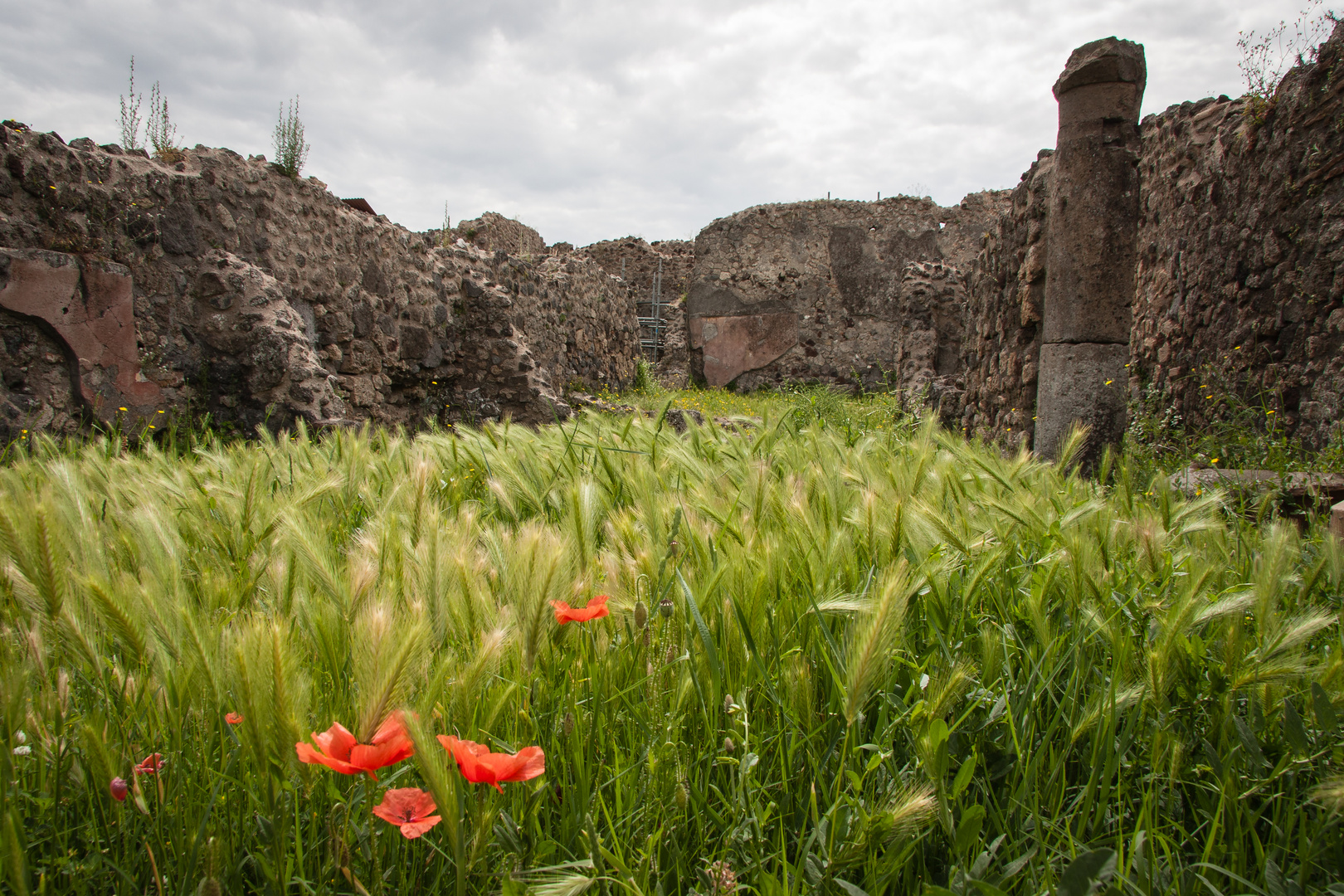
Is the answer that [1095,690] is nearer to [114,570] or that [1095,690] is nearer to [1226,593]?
[1226,593]

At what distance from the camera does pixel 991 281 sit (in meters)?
6.27

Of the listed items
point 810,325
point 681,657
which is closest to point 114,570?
point 681,657

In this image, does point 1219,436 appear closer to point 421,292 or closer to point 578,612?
point 578,612

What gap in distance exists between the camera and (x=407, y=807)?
1.65 feet

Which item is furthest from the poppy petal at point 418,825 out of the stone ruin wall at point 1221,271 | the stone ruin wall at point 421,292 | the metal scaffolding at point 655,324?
the metal scaffolding at point 655,324

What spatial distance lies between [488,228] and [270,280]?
11.5m

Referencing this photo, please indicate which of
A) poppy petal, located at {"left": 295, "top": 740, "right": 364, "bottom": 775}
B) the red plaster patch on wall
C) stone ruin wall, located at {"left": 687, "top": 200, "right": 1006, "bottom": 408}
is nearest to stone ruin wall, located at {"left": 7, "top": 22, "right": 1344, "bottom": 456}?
the red plaster patch on wall

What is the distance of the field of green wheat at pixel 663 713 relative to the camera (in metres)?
0.53

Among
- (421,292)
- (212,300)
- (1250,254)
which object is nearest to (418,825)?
(212,300)

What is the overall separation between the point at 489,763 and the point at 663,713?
0.25m

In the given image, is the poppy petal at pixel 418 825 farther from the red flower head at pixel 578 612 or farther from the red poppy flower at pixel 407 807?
the red flower head at pixel 578 612

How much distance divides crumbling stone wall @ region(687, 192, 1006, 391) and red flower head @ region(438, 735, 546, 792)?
15.2 metres

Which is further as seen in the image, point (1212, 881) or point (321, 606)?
point (321, 606)

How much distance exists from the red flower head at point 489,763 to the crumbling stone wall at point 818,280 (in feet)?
49.9
